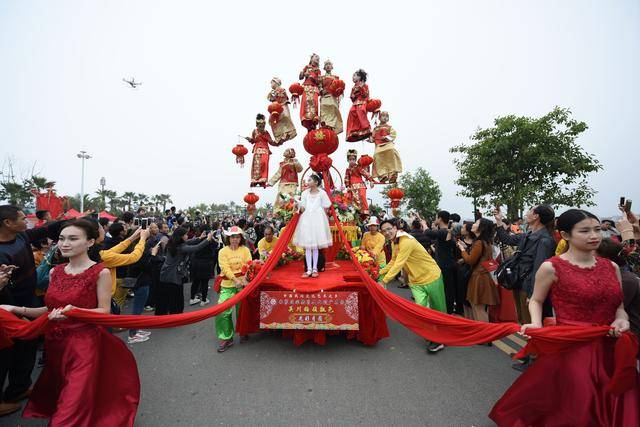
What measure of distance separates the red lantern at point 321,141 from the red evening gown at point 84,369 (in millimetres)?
4050

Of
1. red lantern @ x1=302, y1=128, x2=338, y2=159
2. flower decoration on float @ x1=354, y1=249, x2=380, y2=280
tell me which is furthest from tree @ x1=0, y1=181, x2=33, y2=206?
flower decoration on float @ x1=354, y1=249, x2=380, y2=280

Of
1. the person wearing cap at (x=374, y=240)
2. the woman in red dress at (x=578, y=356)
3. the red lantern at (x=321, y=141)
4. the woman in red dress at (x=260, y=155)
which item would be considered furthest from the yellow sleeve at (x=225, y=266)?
the woman in red dress at (x=578, y=356)

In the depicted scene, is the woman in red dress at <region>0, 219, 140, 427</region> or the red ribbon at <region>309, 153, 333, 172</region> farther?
the red ribbon at <region>309, 153, 333, 172</region>

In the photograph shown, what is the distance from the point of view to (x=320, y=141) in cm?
547

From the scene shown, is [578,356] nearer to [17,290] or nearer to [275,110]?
[17,290]

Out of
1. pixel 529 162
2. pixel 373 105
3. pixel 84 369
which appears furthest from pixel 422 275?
pixel 529 162

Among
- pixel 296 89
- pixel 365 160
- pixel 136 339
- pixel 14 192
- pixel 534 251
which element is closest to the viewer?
pixel 534 251

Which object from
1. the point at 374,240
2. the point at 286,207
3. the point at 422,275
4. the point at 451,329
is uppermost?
the point at 286,207

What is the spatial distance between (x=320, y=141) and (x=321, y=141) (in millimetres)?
19

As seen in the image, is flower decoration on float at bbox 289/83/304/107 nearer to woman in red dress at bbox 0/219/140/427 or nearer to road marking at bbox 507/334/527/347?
woman in red dress at bbox 0/219/140/427

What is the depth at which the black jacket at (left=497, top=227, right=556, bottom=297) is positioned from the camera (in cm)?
326

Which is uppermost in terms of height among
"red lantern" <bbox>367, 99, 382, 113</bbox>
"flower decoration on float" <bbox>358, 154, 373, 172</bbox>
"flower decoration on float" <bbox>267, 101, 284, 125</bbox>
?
"red lantern" <bbox>367, 99, 382, 113</bbox>

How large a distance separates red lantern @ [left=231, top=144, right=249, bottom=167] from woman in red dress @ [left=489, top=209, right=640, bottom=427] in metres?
5.45

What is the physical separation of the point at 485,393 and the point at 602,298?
1.56m
